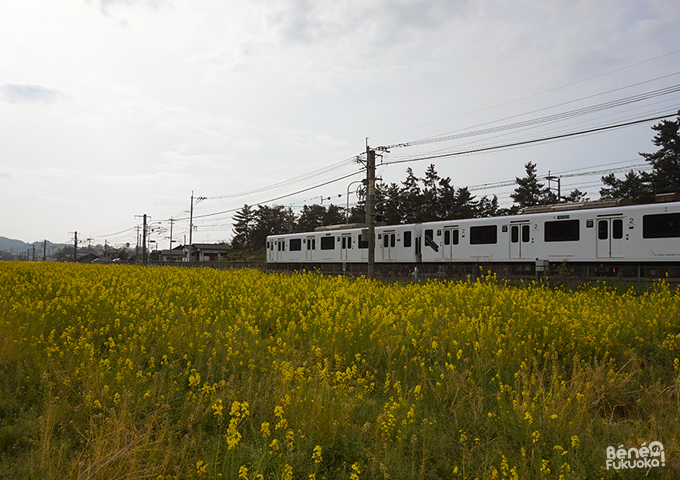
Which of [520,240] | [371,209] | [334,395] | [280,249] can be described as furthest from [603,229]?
[280,249]

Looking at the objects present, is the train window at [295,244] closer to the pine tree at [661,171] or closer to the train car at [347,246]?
the train car at [347,246]

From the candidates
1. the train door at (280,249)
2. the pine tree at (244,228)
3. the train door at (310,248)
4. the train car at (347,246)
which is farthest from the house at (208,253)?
the train door at (310,248)

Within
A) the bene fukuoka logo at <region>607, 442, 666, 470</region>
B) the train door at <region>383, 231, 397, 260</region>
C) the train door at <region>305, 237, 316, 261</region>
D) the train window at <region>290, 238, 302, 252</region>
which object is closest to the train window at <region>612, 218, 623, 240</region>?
the train door at <region>383, 231, 397, 260</region>

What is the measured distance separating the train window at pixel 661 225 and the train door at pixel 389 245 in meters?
11.2

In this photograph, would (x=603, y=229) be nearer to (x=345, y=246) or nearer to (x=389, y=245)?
(x=389, y=245)

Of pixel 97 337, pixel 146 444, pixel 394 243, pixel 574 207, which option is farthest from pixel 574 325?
pixel 394 243

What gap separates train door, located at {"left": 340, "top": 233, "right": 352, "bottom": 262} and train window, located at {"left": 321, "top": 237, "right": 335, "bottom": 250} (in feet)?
2.85

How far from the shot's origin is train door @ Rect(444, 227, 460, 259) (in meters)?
20.9

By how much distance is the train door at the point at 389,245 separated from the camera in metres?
24.0

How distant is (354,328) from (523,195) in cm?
4746

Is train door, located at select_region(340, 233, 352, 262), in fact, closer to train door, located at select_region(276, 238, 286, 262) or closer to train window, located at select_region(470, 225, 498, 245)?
train door, located at select_region(276, 238, 286, 262)

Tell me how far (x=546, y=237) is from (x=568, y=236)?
79cm

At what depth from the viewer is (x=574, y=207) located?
57.9 ft

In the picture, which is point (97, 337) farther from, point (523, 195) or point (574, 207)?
point (523, 195)
